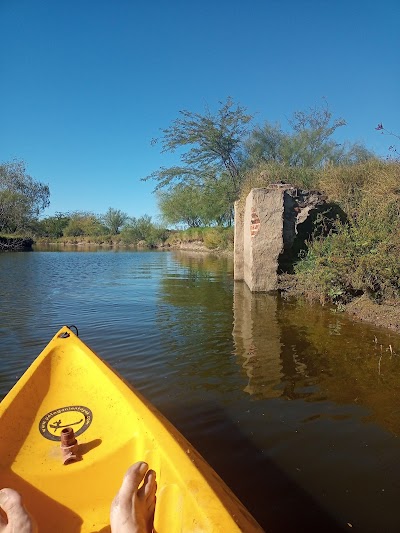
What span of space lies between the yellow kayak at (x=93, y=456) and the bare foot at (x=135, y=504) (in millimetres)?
47

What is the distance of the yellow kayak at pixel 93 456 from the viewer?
4.96ft

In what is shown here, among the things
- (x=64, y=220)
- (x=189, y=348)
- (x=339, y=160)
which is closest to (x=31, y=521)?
(x=189, y=348)

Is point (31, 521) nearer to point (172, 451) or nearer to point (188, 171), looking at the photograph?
point (172, 451)

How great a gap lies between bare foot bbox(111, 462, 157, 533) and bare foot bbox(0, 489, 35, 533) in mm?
348

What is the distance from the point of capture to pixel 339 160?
19.0 metres

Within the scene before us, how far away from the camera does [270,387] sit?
147 inches

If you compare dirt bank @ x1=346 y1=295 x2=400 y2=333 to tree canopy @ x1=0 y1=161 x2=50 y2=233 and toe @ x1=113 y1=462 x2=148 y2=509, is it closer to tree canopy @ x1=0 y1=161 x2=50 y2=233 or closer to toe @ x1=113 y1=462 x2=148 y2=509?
toe @ x1=113 y1=462 x2=148 y2=509

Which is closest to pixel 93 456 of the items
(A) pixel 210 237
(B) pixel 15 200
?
(A) pixel 210 237

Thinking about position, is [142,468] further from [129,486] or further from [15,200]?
[15,200]

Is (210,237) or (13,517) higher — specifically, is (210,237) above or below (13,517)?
above

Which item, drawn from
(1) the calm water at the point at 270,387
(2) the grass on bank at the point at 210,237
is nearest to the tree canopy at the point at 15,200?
(2) the grass on bank at the point at 210,237

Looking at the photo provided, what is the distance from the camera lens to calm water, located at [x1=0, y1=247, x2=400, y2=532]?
222cm

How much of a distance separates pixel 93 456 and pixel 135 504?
70cm

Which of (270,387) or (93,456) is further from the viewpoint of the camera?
(270,387)
